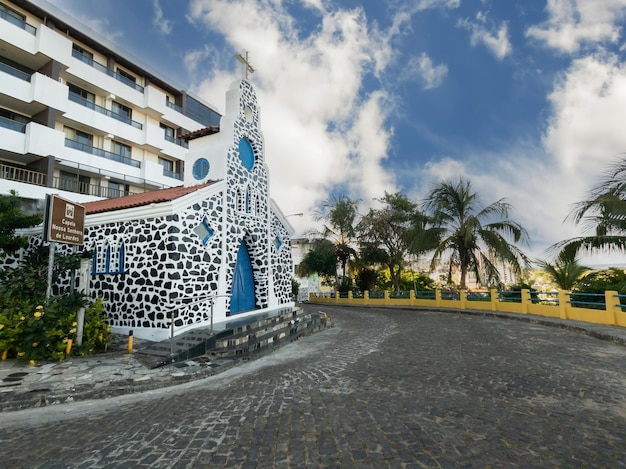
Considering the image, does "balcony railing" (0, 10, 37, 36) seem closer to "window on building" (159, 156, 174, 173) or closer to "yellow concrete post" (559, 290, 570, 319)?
"window on building" (159, 156, 174, 173)

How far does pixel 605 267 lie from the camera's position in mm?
13203

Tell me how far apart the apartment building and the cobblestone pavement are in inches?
406

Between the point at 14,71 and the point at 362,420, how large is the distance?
81.2 feet

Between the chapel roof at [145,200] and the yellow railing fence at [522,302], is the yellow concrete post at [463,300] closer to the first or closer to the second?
the yellow railing fence at [522,302]

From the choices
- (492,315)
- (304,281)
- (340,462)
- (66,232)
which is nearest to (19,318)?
(66,232)

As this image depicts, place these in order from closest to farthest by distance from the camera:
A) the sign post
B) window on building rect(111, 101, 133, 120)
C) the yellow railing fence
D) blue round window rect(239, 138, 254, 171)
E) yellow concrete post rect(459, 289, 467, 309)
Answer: the sign post
the yellow railing fence
blue round window rect(239, 138, 254, 171)
yellow concrete post rect(459, 289, 467, 309)
window on building rect(111, 101, 133, 120)

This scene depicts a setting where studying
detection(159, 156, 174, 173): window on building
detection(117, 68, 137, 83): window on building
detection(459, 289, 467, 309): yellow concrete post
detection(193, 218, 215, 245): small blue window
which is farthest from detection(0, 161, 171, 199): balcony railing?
detection(459, 289, 467, 309): yellow concrete post

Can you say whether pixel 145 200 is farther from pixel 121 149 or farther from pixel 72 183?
pixel 121 149

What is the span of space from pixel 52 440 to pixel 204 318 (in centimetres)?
637

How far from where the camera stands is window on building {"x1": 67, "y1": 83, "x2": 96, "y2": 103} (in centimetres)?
2203

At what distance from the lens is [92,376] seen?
6.03 meters

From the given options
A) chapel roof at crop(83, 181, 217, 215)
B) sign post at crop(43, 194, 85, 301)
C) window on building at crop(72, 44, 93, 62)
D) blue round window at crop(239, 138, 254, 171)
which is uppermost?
window on building at crop(72, 44, 93, 62)

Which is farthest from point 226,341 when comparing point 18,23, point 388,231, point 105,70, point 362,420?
point 105,70

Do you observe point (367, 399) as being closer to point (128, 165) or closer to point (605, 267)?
point (605, 267)
